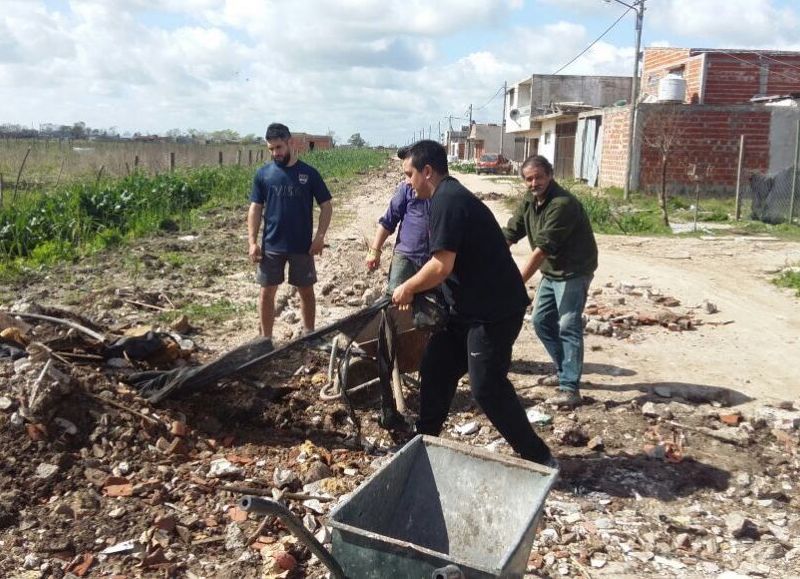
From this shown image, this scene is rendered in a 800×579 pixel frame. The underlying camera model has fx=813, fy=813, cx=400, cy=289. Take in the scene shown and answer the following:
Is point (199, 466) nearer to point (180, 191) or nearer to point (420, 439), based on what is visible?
point (420, 439)

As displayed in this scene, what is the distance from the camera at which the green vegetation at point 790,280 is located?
10955mm

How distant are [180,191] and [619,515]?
1730cm

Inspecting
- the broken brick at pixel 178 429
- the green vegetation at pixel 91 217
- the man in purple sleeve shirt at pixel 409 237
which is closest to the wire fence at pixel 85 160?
the green vegetation at pixel 91 217

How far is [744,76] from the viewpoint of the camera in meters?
29.5

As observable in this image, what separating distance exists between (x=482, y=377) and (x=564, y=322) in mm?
1774

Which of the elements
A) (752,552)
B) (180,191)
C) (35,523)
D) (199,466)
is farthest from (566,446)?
(180,191)

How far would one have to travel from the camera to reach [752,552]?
13.5 ft

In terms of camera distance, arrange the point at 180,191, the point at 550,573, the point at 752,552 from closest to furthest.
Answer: the point at 550,573 < the point at 752,552 < the point at 180,191

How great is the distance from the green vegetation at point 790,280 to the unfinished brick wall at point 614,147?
1241 cm

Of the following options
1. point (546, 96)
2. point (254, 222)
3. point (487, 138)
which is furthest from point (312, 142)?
point (254, 222)

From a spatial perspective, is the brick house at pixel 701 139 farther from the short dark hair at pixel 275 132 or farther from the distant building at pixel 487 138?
the distant building at pixel 487 138

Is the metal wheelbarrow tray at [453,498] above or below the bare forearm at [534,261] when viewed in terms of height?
below

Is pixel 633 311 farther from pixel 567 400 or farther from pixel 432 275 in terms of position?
pixel 432 275

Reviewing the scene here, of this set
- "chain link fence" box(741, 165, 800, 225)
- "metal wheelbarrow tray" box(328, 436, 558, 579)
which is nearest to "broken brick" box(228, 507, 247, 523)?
"metal wheelbarrow tray" box(328, 436, 558, 579)
